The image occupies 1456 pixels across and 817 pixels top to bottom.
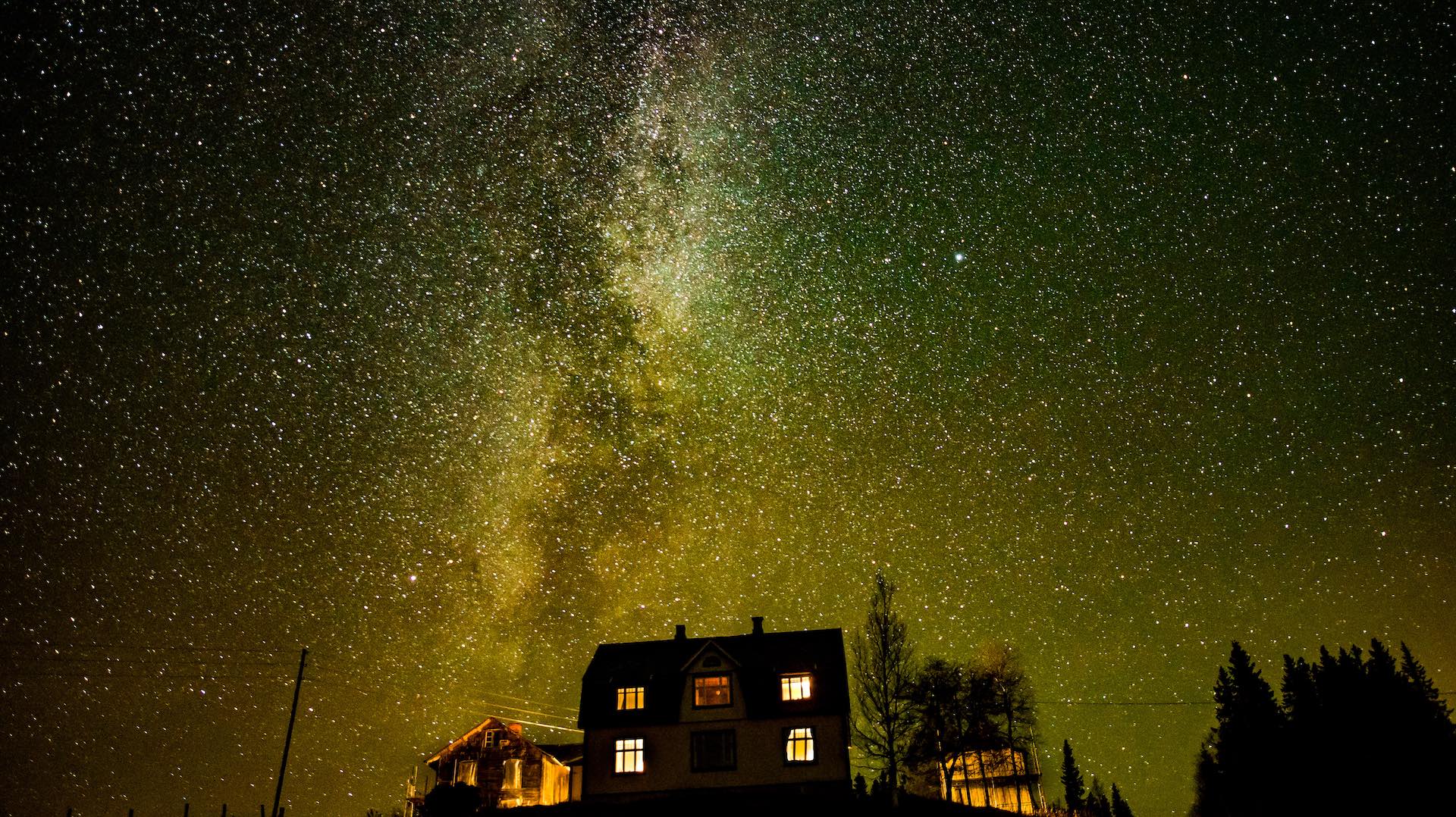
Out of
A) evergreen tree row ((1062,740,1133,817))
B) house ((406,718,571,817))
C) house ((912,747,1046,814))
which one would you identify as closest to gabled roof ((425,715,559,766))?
house ((406,718,571,817))

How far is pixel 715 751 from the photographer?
36.6 m

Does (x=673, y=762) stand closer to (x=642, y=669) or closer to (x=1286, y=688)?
(x=642, y=669)

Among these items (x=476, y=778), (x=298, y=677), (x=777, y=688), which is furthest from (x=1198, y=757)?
(x=298, y=677)

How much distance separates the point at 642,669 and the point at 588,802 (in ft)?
25.6

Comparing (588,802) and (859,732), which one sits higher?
(859,732)

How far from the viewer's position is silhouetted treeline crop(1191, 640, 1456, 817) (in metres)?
47.7

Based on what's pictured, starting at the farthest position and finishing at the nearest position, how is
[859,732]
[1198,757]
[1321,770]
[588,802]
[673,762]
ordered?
[1198,757] → [1321,770] → [859,732] → [673,762] → [588,802]

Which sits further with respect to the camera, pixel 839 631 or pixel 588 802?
pixel 839 631

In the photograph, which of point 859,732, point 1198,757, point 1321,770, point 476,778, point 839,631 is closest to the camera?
point 859,732

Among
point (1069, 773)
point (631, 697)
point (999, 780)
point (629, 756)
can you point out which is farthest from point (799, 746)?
point (1069, 773)

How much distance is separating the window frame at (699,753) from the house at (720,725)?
0.04 metres

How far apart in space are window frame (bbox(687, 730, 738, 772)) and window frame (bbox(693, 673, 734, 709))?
3.44ft

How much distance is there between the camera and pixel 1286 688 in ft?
189

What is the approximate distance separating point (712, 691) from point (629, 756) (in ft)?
15.2
